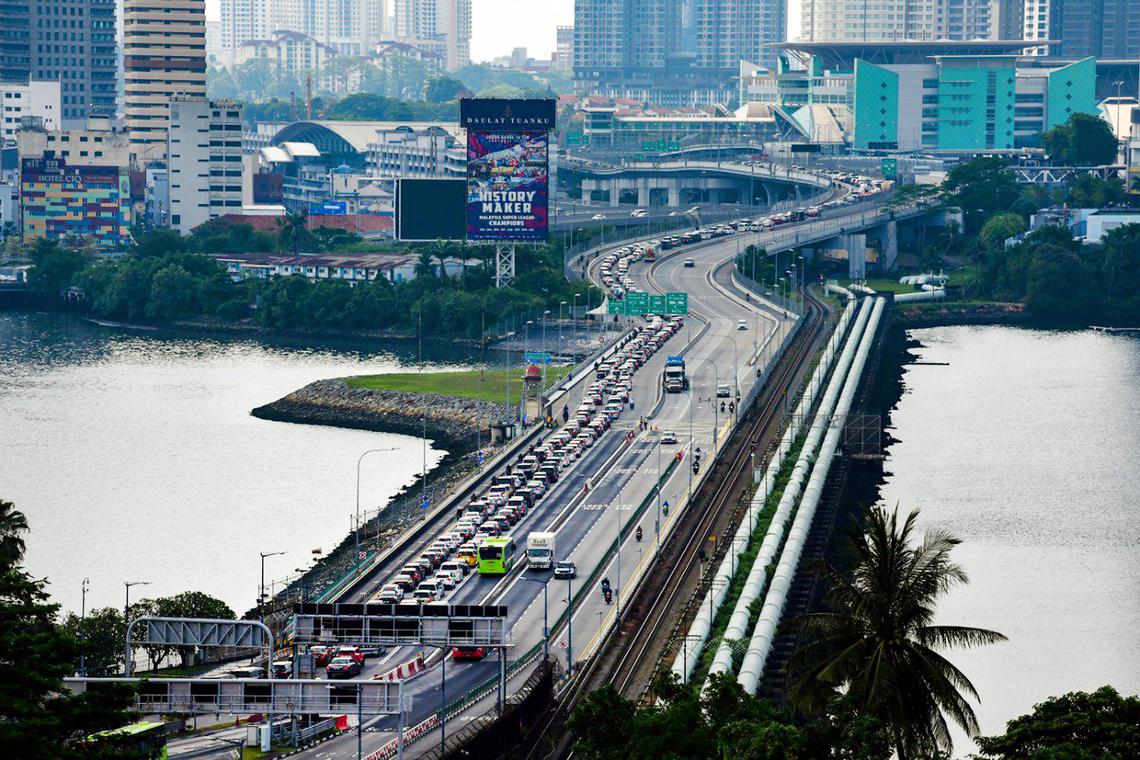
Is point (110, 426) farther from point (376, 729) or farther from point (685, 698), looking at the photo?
point (685, 698)

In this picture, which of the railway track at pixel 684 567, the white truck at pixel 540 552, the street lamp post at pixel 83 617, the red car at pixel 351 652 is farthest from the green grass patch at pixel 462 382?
the red car at pixel 351 652

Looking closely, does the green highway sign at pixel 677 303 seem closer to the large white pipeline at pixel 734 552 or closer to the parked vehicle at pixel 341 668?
the large white pipeline at pixel 734 552

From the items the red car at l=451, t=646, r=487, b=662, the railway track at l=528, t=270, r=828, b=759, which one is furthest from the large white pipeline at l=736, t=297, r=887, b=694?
the red car at l=451, t=646, r=487, b=662

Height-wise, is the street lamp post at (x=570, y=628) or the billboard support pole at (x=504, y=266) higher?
the billboard support pole at (x=504, y=266)

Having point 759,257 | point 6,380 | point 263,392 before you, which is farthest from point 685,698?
point 759,257

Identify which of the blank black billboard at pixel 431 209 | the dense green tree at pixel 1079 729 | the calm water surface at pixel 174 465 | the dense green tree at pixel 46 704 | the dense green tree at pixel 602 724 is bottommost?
the calm water surface at pixel 174 465

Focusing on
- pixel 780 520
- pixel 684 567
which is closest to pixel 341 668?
pixel 684 567

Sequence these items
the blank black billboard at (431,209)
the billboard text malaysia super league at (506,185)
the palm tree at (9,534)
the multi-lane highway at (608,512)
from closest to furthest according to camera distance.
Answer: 1. the multi-lane highway at (608,512)
2. the palm tree at (9,534)
3. the billboard text malaysia super league at (506,185)
4. the blank black billboard at (431,209)
